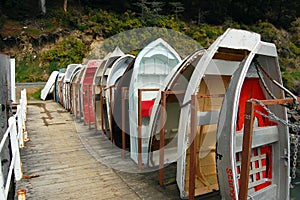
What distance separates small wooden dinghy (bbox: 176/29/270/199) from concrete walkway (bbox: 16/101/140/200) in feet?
2.78

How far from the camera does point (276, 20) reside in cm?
3161

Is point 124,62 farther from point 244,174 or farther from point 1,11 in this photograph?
point 1,11

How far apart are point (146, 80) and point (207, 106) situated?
138 centimetres

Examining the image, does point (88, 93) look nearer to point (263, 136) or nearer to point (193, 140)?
point (193, 140)

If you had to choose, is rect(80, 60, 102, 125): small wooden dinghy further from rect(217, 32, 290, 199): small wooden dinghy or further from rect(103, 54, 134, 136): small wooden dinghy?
rect(217, 32, 290, 199): small wooden dinghy

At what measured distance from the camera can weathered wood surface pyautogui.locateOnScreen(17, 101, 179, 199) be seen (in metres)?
3.44

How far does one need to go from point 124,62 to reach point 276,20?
3200 centimetres

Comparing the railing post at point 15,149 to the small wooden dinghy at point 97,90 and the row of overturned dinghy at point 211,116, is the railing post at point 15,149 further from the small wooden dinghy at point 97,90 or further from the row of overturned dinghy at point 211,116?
the small wooden dinghy at point 97,90

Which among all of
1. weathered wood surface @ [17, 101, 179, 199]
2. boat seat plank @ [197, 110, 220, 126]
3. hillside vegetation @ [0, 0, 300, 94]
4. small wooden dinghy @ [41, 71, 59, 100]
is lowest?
weathered wood surface @ [17, 101, 179, 199]

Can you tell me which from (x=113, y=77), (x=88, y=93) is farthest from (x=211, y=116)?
(x=88, y=93)

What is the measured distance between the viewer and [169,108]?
4500 millimetres

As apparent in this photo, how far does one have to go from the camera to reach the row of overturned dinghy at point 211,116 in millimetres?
2615

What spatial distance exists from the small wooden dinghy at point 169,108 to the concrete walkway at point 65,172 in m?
0.85

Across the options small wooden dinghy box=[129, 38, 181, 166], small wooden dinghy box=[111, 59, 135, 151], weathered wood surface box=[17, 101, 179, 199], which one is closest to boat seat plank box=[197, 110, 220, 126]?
weathered wood surface box=[17, 101, 179, 199]
